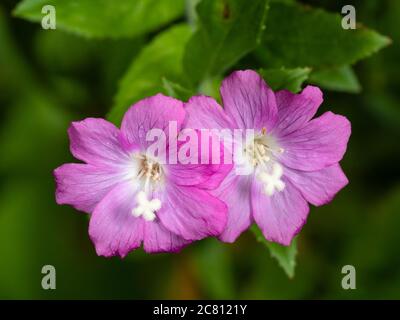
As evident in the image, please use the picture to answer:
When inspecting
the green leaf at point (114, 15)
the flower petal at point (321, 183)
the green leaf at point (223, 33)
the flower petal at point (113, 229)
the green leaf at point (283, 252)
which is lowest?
the green leaf at point (283, 252)

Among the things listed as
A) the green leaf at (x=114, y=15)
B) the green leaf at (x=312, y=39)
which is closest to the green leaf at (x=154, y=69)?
the green leaf at (x=114, y=15)

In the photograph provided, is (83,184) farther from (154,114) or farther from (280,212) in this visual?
(280,212)

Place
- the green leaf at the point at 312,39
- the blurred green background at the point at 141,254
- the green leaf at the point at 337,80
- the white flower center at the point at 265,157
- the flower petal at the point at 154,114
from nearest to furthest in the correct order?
1. the flower petal at the point at 154,114
2. the white flower center at the point at 265,157
3. the green leaf at the point at 312,39
4. the green leaf at the point at 337,80
5. the blurred green background at the point at 141,254

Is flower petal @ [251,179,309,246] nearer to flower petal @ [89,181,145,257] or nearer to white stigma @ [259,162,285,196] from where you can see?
white stigma @ [259,162,285,196]

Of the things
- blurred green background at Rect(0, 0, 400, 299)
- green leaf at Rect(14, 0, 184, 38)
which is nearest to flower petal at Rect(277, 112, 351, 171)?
green leaf at Rect(14, 0, 184, 38)

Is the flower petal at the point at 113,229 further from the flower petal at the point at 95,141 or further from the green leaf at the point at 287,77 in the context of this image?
the green leaf at the point at 287,77
